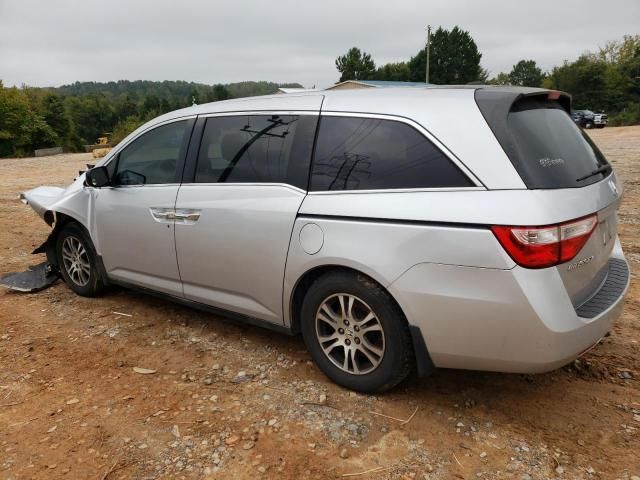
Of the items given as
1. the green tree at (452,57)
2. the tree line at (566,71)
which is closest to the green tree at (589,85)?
the tree line at (566,71)

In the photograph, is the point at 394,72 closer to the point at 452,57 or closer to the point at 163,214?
the point at 452,57

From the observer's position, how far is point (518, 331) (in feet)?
7.66

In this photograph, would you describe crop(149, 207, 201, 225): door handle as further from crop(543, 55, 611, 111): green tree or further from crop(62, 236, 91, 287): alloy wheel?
crop(543, 55, 611, 111): green tree

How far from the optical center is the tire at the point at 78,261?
4.52 m

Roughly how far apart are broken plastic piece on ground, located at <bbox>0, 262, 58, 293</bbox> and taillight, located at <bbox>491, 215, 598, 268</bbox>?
4517 millimetres

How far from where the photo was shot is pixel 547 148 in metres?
2.55

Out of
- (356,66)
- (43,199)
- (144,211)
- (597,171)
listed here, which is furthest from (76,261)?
(356,66)

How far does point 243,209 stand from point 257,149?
416 millimetres

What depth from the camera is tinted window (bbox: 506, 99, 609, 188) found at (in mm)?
2385

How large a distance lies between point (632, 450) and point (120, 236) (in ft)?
12.1

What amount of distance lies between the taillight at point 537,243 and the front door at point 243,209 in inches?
48.3

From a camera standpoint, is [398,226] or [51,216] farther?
[51,216]

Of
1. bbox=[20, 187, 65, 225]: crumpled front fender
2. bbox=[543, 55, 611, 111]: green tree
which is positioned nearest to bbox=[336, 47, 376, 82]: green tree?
bbox=[543, 55, 611, 111]: green tree

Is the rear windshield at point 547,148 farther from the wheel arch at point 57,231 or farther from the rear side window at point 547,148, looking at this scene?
the wheel arch at point 57,231
